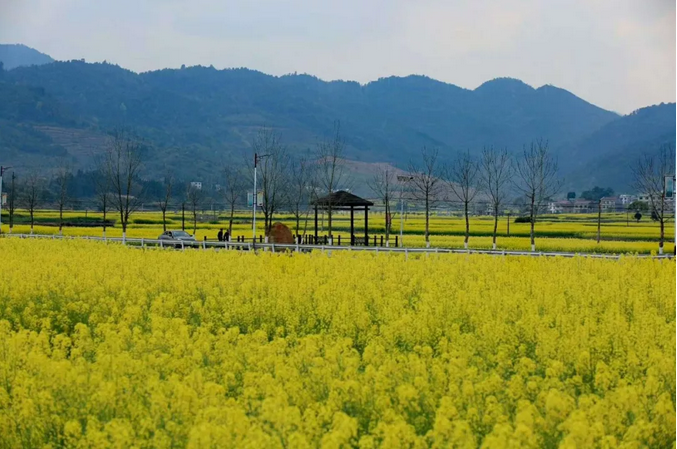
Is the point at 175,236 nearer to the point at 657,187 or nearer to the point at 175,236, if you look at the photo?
the point at 175,236

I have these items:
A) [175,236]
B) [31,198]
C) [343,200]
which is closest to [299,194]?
[31,198]

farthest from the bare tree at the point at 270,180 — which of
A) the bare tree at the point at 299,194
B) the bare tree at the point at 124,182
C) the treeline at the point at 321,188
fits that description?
the bare tree at the point at 124,182

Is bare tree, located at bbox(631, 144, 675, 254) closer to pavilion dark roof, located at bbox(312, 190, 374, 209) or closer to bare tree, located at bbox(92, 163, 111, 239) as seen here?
pavilion dark roof, located at bbox(312, 190, 374, 209)

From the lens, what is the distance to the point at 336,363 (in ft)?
32.2

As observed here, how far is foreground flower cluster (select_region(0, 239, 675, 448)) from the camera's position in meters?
7.66

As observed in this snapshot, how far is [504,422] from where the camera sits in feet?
25.8

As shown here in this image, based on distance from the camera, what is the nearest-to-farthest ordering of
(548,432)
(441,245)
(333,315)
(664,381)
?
(548,432) < (664,381) < (333,315) < (441,245)

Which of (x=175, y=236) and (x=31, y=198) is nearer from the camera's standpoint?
(x=175, y=236)

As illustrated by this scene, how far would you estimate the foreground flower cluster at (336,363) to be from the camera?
766cm

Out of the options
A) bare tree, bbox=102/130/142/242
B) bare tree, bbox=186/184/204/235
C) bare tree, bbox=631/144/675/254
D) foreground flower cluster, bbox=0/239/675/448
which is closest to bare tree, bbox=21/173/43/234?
bare tree, bbox=102/130/142/242

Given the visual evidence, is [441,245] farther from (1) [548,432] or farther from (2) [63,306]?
(1) [548,432]

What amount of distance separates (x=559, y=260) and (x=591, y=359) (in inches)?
566

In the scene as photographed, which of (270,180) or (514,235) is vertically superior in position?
(270,180)

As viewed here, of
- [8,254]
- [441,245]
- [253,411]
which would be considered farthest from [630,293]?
[441,245]
